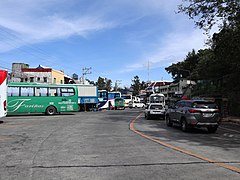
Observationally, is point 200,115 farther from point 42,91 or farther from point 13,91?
point 13,91

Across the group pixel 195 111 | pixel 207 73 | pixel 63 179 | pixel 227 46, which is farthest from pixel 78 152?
pixel 207 73

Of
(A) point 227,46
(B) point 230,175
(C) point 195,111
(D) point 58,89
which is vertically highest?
(A) point 227,46

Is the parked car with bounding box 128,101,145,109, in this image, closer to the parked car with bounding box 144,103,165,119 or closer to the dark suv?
the parked car with bounding box 144,103,165,119

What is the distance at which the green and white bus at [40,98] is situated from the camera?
2753cm

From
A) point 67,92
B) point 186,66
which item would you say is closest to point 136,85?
point 186,66

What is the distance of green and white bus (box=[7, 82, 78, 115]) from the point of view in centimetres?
2753

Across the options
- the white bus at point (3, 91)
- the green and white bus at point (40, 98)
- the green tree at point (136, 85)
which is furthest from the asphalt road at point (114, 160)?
the green tree at point (136, 85)

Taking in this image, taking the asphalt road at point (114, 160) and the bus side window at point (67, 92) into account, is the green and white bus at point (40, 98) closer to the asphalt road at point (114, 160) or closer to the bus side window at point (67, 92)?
Answer: the bus side window at point (67, 92)

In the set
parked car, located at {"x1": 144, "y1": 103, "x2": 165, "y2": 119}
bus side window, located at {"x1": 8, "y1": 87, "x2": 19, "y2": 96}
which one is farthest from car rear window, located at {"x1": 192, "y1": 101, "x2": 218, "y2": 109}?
bus side window, located at {"x1": 8, "y1": 87, "x2": 19, "y2": 96}

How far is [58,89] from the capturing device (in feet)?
97.1

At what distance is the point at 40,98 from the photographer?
93.6ft

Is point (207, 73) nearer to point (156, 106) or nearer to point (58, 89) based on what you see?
point (156, 106)

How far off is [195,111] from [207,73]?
27985 mm

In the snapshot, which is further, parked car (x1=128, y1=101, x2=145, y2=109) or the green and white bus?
parked car (x1=128, y1=101, x2=145, y2=109)
